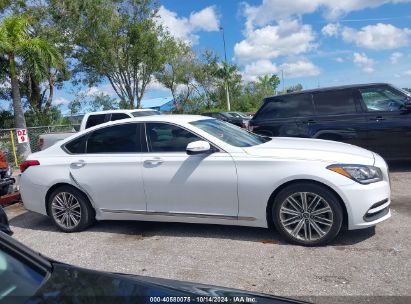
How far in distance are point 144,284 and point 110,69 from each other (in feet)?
87.7

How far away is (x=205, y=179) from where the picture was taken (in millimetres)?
5301

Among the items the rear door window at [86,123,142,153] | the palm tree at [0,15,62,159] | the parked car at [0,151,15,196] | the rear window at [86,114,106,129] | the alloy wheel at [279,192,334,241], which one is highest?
the palm tree at [0,15,62,159]

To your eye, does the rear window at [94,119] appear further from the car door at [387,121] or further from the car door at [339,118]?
the car door at [387,121]

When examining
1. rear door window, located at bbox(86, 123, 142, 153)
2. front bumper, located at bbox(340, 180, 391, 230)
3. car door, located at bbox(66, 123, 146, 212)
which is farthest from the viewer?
rear door window, located at bbox(86, 123, 142, 153)

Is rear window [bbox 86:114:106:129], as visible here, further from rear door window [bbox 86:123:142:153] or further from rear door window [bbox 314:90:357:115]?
rear door window [bbox 86:123:142:153]

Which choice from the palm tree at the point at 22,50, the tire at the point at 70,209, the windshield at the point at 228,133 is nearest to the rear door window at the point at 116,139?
the tire at the point at 70,209

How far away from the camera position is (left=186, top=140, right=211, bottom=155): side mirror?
5172mm

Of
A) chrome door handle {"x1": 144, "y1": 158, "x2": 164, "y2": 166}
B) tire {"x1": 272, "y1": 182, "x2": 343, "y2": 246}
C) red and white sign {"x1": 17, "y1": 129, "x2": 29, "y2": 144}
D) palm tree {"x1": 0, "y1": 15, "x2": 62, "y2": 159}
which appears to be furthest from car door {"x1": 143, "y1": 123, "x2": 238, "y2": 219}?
palm tree {"x1": 0, "y1": 15, "x2": 62, "y2": 159}

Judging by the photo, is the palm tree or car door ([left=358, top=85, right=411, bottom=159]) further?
the palm tree

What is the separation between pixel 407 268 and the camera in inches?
163

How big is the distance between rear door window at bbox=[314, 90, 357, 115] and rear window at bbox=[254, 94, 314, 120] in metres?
0.17

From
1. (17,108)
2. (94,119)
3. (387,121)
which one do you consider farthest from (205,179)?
(17,108)

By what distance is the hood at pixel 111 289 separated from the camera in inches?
74.0

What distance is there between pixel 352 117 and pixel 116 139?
5056mm
